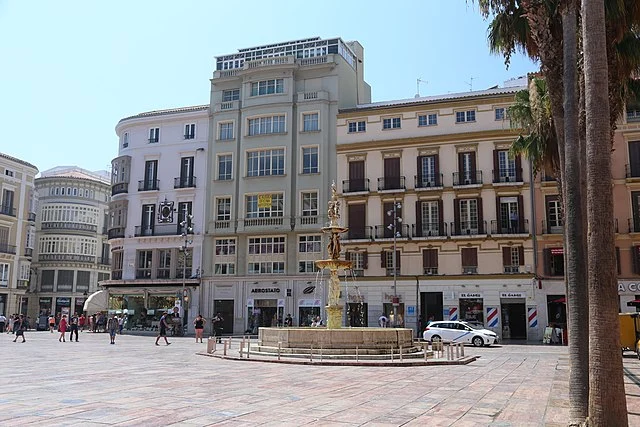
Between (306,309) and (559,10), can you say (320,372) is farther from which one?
(306,309)

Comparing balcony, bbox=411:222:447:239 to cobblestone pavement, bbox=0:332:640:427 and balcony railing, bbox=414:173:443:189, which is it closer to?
balcony railing, bbox=414:173:443:189

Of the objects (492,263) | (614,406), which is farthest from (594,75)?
(492,263)

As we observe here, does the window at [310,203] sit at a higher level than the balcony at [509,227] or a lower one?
higher

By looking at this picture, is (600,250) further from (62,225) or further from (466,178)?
(62,225)

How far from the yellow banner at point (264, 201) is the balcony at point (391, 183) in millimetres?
9167

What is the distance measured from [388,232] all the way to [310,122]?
1141cm

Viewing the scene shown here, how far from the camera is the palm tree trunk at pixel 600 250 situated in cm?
764

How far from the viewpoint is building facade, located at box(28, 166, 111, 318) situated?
69.0 metres

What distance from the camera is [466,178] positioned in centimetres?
4484

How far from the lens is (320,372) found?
18156mm

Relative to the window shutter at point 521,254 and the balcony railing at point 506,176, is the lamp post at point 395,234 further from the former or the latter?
the window shutter at point 521,254

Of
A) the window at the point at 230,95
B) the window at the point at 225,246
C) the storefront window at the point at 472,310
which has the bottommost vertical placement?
the storefront window at the point at 472,310

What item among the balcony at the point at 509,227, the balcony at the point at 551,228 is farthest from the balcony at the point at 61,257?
the balcony at the point at 551,228

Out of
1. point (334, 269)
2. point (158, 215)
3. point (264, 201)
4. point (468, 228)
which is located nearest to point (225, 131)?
point (264, 201)
